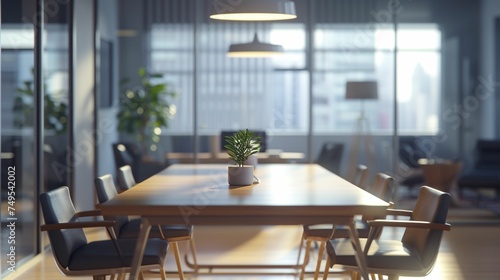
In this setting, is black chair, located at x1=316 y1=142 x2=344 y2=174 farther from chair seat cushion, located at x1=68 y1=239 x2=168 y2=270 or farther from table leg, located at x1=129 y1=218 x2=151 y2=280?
table leg, located at x1=129 y1=218 x2=151 y2=280

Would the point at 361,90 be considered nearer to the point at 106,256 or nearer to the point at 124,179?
the point at 124,179

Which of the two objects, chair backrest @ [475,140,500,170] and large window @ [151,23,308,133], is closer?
chair backrest @ [475,140,500,170]

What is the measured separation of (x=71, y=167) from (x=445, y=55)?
13.1 feet

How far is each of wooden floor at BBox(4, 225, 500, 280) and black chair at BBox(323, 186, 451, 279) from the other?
1.78m

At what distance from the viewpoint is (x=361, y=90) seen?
9156mm

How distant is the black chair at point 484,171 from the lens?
9.25 meters

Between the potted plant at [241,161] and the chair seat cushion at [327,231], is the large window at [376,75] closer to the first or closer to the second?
the chair seat cushion at [327,231]

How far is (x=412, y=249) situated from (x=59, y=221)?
75.4 inches

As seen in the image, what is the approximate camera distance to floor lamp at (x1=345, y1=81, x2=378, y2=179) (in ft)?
30.1

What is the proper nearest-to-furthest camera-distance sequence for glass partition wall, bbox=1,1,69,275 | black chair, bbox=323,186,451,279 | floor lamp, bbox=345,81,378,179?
black chair, bbox=323,186,451,279 → glass partition wall, bbox=1,1,69,275 → floor lamp, bbox=345,81,378,179

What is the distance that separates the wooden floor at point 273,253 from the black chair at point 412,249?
1.78 metres

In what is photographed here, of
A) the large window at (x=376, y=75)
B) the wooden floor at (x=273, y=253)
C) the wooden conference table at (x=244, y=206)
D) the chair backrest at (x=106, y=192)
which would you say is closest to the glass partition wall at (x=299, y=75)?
the large window at (x=376, y=75)

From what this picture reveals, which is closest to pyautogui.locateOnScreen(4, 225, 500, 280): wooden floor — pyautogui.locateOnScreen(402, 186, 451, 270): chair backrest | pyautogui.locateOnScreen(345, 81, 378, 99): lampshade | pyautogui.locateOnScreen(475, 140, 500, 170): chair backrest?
pyautogui.locateOnScreen(475, 140, 500, 170): chair backrest

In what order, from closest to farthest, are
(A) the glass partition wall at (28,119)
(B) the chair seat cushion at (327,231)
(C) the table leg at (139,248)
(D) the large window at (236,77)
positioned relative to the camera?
(C) the table leg at (139,248), (B) the chair seat cushion at (327,231), (A) the glass partition wall at (28,119), (D) the large window at (236,77)
